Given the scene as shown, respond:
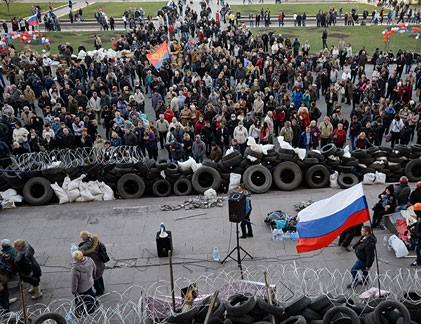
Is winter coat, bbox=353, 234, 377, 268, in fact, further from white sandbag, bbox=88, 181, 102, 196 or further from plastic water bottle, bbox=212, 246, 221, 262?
white sandbag, bbox=88, 181, 102, 196

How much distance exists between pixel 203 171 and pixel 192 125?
3.70 m

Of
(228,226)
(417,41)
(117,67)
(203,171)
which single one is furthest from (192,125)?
(417,41)

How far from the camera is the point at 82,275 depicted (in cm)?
875

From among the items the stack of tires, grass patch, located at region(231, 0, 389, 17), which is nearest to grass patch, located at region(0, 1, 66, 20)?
grass patch, located at region(231, 0, 389, 17)

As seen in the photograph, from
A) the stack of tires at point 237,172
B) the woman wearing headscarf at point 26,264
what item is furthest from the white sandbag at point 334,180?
the woman wearing headscarf at point 26,264

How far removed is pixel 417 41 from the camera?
115ft

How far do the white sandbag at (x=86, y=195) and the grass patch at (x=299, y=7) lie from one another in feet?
127

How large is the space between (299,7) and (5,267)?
167ft

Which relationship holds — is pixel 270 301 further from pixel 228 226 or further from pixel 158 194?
pixel 158 194

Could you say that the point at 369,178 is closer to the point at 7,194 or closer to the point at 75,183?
the point at 75,183

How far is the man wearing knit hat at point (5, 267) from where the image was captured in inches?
360

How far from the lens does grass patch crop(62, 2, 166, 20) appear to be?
2003 inches

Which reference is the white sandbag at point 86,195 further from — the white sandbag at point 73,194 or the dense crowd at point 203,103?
the dense crowd at point 203,103

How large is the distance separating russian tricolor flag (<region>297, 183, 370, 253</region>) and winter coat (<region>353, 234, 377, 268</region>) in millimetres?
870
